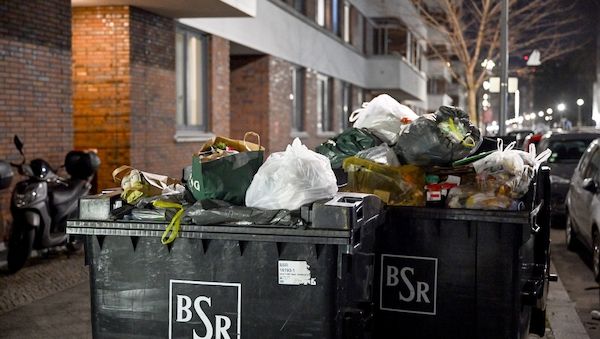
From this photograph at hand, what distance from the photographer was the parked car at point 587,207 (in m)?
8.55

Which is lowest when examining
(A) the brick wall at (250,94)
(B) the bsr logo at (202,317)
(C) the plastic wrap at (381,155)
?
(B) the bsr logo at (202,317)

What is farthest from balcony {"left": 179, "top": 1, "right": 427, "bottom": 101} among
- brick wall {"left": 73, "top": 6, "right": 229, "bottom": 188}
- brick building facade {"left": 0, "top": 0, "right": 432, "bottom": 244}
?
brick wall {"left": 73, "top": 6, "right": 229, "bottom": 188}

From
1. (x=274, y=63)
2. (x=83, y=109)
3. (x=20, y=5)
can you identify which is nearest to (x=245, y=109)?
(x=274, y=63)

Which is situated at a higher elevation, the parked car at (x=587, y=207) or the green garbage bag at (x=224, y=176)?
the green garbage bag at (x=224, y=176)

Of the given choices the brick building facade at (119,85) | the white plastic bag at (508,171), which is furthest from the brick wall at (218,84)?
the white plastic bag at (508,171)

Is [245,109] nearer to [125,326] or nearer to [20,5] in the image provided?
[20,5]

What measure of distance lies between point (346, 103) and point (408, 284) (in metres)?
22.5

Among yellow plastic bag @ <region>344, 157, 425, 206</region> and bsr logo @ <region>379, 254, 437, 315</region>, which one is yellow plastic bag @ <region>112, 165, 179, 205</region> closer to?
yellow plastic bag @ <region>344, 157, 425, 206</region>

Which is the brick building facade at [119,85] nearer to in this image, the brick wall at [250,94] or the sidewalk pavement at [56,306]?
the brick wall at [250,94]

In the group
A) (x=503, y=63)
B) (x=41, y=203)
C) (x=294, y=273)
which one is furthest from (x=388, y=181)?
(x=503, y=63)

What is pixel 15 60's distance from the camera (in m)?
9.14

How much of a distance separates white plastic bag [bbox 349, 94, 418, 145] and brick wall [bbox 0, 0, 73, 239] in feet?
16.0

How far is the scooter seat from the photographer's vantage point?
8.54 meters

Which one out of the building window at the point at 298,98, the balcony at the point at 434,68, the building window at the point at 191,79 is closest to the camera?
the building window at the point at 191,79
